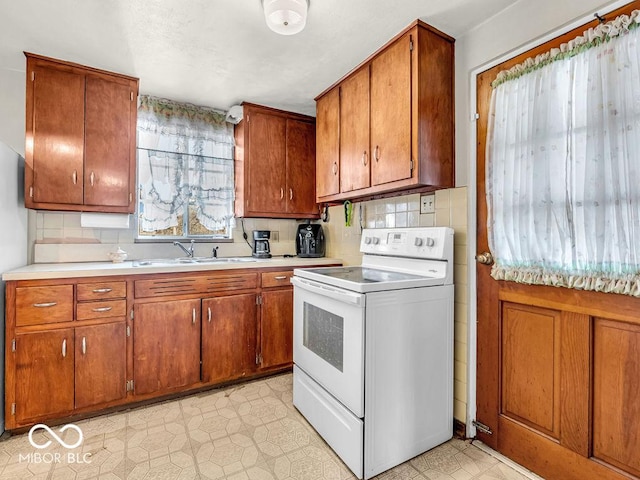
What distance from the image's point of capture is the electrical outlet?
2061 millimetres

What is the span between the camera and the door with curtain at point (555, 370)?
4.26ft

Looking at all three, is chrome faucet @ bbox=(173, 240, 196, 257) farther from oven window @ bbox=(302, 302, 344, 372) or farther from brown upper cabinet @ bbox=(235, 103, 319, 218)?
oven window @ bbox=(302, 302, 344, 372)

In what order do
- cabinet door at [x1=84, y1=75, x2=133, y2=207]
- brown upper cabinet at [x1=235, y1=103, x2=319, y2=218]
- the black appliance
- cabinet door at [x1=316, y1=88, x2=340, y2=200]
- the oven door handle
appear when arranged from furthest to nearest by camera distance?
1. the black appliance
2. brown upper cabinet at [x1=235, y1=103, x2=319, y2=218]
3. cabinet door at [x1=316, y1=88, x2=340, y2=200]
4. cabinet door at [x1=84, y1=75, x2=133, y2=207]
5. the oven door handle

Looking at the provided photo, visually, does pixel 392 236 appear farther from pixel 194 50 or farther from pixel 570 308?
pixel 194 50

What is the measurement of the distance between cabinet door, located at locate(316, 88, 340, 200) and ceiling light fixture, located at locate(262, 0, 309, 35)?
902 mm

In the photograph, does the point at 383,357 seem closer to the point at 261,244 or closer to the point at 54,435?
the point at 261,244

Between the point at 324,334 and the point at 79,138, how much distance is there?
2.13 metres

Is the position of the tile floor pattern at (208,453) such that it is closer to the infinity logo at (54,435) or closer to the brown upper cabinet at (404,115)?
the infinity logo at (54,435)

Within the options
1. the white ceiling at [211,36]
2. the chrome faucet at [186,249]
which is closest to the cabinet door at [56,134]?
the white ceiling at [211,36]

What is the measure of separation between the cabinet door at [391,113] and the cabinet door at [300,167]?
1.10m

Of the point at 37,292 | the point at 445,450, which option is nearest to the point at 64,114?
the point at 37,292

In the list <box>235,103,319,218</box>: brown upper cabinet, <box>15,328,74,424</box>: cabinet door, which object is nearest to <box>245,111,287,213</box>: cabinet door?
<box>235,103,319,218</box>: brown upper cabinet

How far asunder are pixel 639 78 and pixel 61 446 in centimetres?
319

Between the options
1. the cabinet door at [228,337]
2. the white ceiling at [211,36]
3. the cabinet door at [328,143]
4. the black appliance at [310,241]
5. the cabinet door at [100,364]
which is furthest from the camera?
the black appliance at [310,241]
